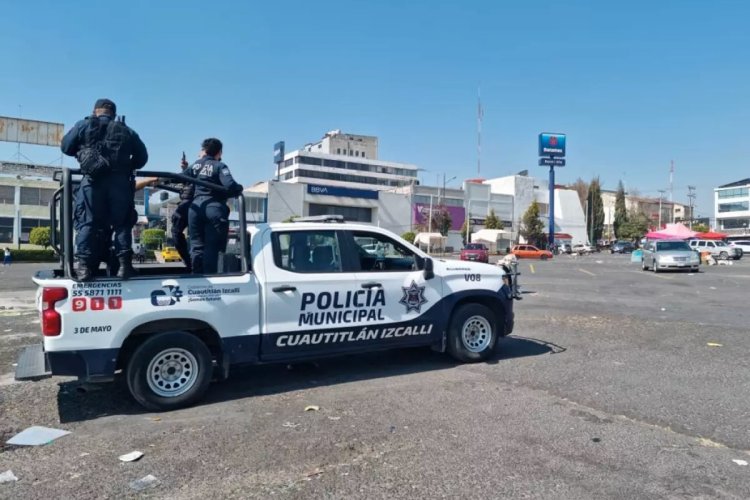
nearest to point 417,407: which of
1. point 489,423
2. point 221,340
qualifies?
point 489,423

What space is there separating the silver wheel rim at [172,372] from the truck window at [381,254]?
2078 mm

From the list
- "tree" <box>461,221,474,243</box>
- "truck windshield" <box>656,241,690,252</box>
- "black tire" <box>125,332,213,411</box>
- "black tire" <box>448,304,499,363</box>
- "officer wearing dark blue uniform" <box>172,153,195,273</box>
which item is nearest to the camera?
"black tire" <box>125,332,213,411</box>

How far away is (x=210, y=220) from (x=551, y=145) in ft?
246

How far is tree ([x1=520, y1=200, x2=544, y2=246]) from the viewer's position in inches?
2990

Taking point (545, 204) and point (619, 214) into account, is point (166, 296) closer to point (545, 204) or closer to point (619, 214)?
point (545, 204)

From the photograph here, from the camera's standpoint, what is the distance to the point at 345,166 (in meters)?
128

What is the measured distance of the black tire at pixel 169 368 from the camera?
5.05 metres

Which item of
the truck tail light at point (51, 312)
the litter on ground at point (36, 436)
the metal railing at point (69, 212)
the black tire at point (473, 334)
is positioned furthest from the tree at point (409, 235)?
the litter on ground at point (36, 436)

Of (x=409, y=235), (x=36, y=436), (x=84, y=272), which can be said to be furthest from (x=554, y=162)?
(x=36, y=436)

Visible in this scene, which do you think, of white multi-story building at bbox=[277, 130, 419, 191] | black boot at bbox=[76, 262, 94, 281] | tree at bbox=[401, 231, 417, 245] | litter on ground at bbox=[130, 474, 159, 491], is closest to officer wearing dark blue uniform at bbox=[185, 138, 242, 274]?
black boot at bbox=[76, 262, 94, 281]

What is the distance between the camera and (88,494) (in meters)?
3.49

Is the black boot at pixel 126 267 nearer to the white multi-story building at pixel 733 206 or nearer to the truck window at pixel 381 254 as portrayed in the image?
the truck window at pixel 381 254

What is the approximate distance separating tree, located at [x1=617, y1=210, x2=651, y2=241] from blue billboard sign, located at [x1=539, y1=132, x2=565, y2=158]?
96.8ft

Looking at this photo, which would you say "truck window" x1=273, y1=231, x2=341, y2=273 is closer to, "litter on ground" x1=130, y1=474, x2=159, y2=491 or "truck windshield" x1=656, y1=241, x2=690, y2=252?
"litter on ground" x1=130, y1=474, x2=159, y2=491
